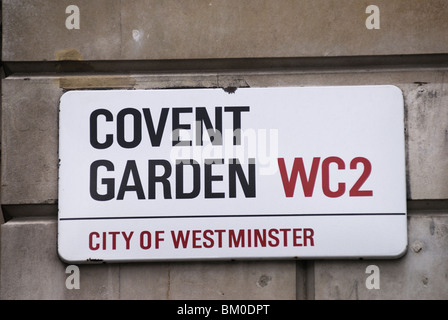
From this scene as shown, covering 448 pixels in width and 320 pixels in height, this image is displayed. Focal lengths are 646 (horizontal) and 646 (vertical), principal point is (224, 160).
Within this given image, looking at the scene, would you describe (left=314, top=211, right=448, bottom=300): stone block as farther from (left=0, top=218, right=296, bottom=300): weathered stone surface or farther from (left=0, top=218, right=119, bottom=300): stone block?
(left=0, top=218, right=119, bottom=300): stone block

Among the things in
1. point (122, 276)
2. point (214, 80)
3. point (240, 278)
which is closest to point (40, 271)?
point (122, 276)

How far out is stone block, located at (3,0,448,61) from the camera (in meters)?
2.81

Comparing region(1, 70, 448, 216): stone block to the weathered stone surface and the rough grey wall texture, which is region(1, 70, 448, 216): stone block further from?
the weathered stone surface

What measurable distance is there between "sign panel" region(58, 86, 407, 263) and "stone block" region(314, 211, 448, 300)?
0.23 feet

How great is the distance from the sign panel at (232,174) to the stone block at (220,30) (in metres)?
0.19

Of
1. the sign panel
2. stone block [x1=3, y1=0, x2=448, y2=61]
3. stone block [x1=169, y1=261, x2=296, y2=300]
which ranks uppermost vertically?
stone block [x1=3, y1=0, x2=448, y2=61]

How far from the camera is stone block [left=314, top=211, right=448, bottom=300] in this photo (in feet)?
9.04

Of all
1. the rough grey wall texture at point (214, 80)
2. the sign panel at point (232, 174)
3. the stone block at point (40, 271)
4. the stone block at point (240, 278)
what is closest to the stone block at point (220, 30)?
the rough grey wall texture at point (214, 80)

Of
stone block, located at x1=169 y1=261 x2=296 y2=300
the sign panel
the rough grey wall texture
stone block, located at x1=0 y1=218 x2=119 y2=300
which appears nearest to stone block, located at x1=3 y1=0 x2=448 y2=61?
the rough grey wall texture

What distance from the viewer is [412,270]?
2756 mm

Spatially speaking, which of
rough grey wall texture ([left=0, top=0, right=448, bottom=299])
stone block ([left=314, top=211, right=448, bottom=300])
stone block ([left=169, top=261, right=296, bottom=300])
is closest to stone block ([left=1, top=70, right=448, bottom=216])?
rough grey wall texture ([left=0, top=0, right=448, bottom=299])

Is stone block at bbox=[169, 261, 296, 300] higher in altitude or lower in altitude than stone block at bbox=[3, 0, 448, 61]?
lower

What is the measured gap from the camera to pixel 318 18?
2818mm

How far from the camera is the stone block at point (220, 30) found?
111 inches
